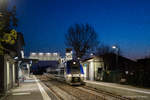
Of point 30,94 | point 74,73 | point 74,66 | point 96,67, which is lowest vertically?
point 30,94

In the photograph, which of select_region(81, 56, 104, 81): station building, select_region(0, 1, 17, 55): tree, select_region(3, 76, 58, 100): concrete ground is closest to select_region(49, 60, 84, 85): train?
select_region(3, 76, 58, 100): concrete ground

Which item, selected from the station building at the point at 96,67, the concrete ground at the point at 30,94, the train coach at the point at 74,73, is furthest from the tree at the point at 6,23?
the station building at the point at 96,67

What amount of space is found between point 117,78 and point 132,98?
13.7 meters

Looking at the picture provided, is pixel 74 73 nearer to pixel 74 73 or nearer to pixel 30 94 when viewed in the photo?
pixel 74 73

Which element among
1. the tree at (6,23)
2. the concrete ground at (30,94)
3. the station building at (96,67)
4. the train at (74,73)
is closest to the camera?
the tree at (6,23)

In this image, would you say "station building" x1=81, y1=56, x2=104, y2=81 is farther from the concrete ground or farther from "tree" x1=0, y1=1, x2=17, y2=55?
"tree" x1=0, y1=1, x2=17, y2=55

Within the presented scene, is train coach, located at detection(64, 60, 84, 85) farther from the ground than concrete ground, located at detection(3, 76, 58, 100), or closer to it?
farther from the ground

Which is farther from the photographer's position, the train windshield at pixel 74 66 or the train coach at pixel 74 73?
the train windshield at pixel 74 66

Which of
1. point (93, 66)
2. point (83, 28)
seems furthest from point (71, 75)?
point (83, 28)

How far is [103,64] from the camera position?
118ft

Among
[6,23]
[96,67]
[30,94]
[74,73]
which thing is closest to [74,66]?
[74,73]

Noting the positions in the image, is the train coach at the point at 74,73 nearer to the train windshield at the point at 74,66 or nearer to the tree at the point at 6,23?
the train windshield at the point at 74,66

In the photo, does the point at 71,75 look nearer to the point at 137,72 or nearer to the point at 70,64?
the point at 70,64

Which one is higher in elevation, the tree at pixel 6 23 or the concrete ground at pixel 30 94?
the tree at pixel 6 23
